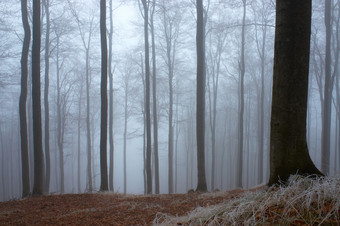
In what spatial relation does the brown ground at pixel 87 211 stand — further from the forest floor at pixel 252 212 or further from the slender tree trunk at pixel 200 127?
the slender tree trunk at pixel 200 127

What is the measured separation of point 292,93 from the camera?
343 centimetres

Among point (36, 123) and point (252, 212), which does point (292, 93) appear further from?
point (36, 123)

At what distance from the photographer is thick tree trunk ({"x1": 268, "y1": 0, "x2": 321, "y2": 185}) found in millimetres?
3420

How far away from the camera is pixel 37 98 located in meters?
7.89

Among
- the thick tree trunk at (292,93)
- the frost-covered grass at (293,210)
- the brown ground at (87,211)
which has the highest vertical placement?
the thick tree trunk at (292,93)

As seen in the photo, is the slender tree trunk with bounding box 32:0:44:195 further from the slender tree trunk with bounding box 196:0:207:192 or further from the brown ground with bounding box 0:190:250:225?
the slender tree trunk with bounding box 196:0:207:192

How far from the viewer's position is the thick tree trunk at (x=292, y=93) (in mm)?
3420

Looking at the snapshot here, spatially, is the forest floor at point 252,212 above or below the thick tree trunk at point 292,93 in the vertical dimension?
below

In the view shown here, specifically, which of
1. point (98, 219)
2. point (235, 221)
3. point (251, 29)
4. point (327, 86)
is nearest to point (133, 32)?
point (251, 29)

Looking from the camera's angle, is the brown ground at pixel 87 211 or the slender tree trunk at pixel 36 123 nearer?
the brown ground at pixel 87 211

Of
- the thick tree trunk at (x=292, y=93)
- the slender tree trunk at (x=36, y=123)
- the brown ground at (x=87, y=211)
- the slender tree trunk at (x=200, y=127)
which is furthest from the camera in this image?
the slender tree trunk at (x=200, y=127)

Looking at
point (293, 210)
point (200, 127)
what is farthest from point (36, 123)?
point (293, 210)

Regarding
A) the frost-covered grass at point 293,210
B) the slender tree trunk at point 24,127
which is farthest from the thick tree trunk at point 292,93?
the slender tree trunk at point 24,127

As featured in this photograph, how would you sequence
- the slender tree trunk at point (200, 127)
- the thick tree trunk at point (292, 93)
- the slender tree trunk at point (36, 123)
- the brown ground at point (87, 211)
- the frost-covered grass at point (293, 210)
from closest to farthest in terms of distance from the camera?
the frost-covered grass at point (293, 210)
the thick tree trunk at point (292, 93)
the brown ground at point (87, 211)
the slender tree trunk at point (36, 123)
the slender tree trunk at point (200, 127)
